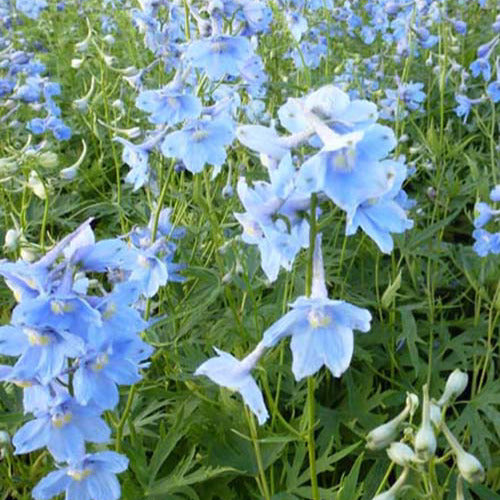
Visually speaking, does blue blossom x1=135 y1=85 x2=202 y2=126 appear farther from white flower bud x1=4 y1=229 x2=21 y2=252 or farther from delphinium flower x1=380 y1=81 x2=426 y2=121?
delphinium flower x1=380 y1=81 x2=426 y2=121

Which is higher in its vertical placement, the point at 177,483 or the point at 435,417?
the point at 435,417

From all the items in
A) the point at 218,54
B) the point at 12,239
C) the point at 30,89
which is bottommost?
the point at 30,89

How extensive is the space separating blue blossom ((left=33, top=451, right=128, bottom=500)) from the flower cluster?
0.58 meters

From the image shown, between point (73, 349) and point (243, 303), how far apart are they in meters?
1.15

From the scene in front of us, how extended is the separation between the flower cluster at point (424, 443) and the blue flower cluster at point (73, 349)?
46cm

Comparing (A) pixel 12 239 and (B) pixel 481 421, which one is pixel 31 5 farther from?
(B) pixel 481 421

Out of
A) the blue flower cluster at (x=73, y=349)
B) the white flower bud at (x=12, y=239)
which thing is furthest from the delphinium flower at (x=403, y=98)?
the blue flower cluster at (x=73, y=349)

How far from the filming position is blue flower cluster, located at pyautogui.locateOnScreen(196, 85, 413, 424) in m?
1.10

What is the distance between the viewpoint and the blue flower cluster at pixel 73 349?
1.21 m

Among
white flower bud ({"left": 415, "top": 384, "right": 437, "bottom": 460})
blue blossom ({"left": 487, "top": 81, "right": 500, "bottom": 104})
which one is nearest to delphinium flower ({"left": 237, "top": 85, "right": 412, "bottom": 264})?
white flower bud ({"left": 415, "top": 384, "right": 437, "bottom": 460})

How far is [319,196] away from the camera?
46.2 inches

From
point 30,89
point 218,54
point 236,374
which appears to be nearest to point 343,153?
point 236,374

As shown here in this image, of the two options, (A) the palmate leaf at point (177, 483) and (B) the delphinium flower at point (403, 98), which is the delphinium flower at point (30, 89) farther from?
(A) the palmate leaf at point (177, 483)

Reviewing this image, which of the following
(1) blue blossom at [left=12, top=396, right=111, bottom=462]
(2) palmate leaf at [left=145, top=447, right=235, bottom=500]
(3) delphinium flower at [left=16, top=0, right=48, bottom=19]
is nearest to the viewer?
(1) blue blossom at [left=12, top=396, right=111, bottom=462]
